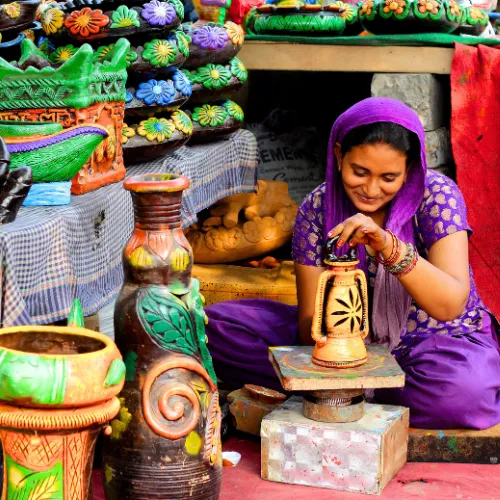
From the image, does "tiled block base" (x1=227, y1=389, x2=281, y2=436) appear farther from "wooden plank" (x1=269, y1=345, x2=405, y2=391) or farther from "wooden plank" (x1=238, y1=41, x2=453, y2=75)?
"wooden plank" (x1=238, y1=41, x2=453, y2=75)

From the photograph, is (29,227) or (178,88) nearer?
(29,227)

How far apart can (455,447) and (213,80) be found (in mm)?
2411

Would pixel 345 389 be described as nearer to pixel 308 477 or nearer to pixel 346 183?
pixel 308 477

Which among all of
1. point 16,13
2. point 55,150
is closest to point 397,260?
point 55,150

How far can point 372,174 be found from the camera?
332 centimetres

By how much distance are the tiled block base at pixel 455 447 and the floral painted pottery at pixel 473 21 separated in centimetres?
302

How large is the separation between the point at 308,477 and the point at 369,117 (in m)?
1.22

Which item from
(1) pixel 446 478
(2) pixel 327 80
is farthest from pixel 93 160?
(2) pixel 327 80

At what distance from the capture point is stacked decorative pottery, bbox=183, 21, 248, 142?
16.2 ft

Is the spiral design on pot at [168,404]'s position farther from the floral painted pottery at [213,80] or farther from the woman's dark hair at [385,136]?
the floral painted pottery at [213,80]

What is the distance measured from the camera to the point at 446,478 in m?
3.26

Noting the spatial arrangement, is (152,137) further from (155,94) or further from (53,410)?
(53,410)

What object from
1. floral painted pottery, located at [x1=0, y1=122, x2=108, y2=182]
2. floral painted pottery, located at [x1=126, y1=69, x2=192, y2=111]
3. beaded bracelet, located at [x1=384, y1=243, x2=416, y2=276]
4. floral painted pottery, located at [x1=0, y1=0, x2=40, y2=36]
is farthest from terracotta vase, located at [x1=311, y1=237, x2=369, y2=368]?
floral painted pottery, located at [x1=0, y1=0, x2=40, y2=36]

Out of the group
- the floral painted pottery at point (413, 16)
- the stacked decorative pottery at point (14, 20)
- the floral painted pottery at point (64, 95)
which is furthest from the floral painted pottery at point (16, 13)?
the floral painted pottery at point (413, 16)
